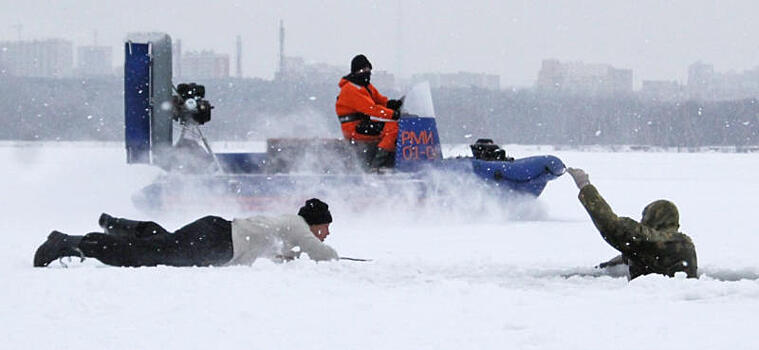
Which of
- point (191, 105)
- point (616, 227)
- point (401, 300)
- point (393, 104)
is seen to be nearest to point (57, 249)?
point (401, 300)

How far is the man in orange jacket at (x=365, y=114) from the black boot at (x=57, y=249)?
176 inches

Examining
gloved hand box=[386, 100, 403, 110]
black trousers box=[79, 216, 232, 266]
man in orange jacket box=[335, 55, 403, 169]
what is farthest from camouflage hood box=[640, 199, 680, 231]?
gloved hand box=[386, 100, 403, 110]

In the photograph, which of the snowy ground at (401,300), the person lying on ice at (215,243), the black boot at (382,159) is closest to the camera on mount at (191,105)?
the black boot at (382,159)

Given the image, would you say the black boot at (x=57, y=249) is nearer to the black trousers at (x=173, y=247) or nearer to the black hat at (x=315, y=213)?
the black trousers at (x=173, y=247)

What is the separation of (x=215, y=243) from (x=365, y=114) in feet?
14.6

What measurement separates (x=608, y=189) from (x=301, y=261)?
33.9ft

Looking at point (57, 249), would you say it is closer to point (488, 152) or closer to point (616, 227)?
point (616, 227)

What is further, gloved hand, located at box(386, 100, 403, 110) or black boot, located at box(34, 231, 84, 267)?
gloved hand, located at box(386, 100, 403, 110)

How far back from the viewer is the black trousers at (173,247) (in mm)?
5312

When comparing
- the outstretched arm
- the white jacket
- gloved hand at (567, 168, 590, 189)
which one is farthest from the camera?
the white jacket

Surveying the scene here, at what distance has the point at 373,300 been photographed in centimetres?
451

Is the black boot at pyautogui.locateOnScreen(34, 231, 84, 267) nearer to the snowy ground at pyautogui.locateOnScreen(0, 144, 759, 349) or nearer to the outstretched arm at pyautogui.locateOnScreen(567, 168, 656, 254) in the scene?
the snowy ground at pyautogui.locateOnScreen(0, 144, 759, 349)

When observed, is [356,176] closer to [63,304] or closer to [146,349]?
[63,304]

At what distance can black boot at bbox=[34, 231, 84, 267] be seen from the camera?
17.5ft
